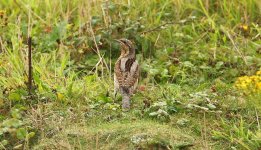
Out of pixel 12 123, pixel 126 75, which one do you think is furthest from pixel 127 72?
pixel 12 123

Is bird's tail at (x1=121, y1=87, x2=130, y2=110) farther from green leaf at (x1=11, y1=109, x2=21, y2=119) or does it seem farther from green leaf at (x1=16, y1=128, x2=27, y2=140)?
green leaf at (x1=16, y1=128, x2=27, y2=140)

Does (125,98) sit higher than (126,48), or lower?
→ lower

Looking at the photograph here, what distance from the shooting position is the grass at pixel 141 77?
5.66 m

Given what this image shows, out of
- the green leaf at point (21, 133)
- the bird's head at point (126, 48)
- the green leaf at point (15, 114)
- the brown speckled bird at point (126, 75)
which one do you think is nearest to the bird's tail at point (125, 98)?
the brown speckled bird at point (126, 75)

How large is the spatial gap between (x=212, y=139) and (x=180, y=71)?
65.2 inches

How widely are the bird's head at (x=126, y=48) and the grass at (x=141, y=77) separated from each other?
0.63 ft

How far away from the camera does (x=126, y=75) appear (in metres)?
6.57

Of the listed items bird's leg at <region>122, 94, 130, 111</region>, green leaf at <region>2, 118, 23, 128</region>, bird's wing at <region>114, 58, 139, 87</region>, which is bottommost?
bird's leg at <region>122, 94, 130, 111</region>

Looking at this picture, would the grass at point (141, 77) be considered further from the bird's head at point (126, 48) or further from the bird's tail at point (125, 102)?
the bird's head at point (126, 48)

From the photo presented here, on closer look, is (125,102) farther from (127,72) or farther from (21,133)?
(21,133)

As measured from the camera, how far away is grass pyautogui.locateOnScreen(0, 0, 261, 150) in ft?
18.6

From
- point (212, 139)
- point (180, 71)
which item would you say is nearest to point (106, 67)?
point (180, 71)

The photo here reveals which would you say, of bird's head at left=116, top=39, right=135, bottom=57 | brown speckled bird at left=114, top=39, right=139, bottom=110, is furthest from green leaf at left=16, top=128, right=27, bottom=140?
bird's head at left=116, top=39, right=135, bottom=57

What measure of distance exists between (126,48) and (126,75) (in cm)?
62
